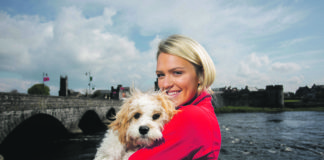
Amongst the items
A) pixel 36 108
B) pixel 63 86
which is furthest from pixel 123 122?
pixel 63 86

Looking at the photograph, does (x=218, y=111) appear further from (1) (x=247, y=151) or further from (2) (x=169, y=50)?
(2) (x=169, y=50)

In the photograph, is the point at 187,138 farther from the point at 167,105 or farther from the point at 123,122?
the point at 123,122

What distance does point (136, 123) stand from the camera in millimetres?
1638

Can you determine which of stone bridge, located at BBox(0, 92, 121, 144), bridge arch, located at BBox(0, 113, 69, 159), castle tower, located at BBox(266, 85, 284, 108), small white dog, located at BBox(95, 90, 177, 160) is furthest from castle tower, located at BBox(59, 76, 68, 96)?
castle tower, located at BBox(266, 85, 284, 108)

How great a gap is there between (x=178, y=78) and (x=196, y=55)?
0.81 ft

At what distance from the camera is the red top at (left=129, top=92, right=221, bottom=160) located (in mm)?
1361

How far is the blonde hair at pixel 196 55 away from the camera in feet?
5.30

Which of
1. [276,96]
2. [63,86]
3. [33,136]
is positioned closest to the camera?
[33,136]

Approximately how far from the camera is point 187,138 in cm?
138

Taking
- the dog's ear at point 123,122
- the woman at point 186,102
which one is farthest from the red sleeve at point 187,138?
the dog's ear at point 123,122

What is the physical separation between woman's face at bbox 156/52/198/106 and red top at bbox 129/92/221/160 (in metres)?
0.21

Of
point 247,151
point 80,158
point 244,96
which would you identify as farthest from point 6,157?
point 244,96

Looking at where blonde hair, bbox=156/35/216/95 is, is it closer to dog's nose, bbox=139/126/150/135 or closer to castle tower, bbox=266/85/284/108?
dog's nose, bbox=139/126/150/135

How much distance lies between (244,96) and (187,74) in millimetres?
85913
